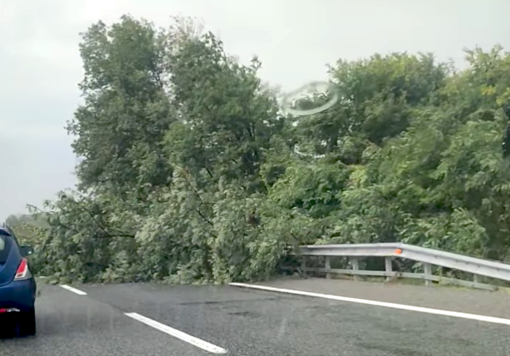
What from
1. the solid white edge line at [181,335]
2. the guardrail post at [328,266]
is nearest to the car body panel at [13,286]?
the solid white edge line at [181,335]

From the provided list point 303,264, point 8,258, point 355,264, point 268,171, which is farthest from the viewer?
point 268,171

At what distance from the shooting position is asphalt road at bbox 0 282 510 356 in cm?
693

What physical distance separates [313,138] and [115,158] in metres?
12.4

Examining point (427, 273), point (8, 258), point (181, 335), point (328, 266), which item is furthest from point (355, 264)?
point (8, 258)

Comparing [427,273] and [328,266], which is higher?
[328,266]

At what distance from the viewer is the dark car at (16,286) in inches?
326

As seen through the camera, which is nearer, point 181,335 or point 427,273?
point 181,335

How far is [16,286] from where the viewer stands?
836 cm

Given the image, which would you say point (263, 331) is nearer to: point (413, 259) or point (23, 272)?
point (23, 272)

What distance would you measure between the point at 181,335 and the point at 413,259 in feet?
19.3

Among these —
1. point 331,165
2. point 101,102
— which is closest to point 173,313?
point 331,165

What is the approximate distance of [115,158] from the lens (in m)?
33.7

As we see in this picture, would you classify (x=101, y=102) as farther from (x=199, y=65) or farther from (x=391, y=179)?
(x=391, y=179)

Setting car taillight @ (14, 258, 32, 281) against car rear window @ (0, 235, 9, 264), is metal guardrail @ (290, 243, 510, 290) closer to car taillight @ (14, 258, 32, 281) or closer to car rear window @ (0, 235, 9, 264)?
car taillight @ (14, 258, 32, 281)
